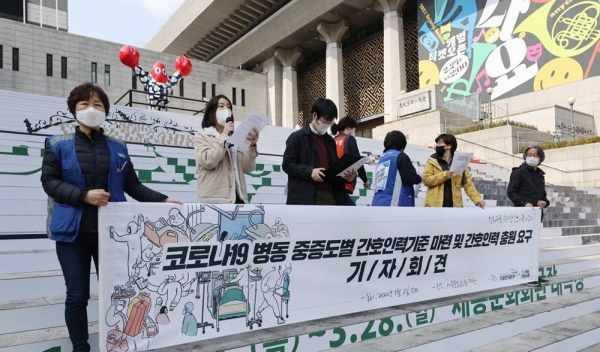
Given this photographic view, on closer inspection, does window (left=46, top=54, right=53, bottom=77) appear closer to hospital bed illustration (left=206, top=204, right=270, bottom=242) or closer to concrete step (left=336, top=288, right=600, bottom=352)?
hospital bed illustration (left=206, top=204, right=270, bottom=242)

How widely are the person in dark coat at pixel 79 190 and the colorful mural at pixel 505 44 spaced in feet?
65.9

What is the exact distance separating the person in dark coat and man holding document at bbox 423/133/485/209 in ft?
9.85

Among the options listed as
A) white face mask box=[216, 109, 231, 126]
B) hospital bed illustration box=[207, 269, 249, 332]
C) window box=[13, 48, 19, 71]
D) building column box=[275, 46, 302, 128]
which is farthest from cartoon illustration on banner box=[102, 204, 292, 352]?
building column box=[275, 46, 302, 128]

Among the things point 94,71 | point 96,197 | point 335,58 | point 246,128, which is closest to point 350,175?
point 246,128

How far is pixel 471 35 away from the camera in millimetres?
21719

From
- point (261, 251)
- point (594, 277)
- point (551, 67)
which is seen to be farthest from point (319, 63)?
point (261, 251)

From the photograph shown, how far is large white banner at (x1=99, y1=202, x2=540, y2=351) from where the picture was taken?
2307 mm

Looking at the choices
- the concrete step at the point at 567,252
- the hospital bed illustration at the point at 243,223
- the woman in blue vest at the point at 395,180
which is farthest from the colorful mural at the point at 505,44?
the hospital bed illustration at the point at 243,223

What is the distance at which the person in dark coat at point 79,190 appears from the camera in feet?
7.01

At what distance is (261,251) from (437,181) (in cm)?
223

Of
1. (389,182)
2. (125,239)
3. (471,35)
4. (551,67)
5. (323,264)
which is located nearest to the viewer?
(125,239)

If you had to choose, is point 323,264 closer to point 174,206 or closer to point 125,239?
point 174,206

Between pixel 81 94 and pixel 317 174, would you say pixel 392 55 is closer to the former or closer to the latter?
Answer: pixel 317 174

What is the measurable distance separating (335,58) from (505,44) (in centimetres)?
1124
